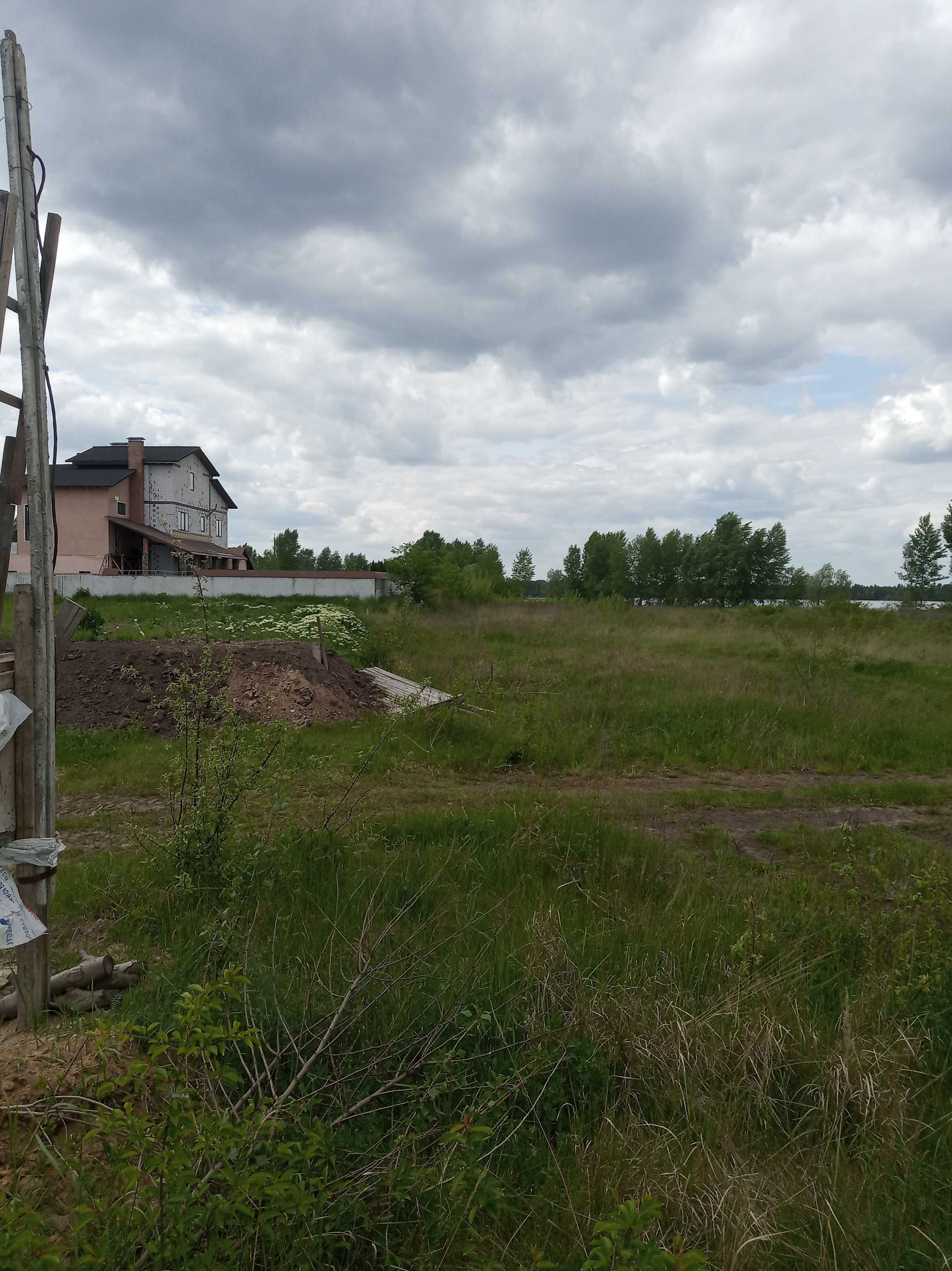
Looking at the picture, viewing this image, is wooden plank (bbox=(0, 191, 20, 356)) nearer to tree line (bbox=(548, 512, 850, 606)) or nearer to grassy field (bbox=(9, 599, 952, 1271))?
grassy field (bbox=(9, 599, 952, 1271))

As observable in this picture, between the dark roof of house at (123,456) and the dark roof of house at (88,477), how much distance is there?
920 millimetres

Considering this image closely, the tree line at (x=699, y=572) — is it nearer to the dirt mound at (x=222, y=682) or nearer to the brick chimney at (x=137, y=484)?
the brick chimney at (x=137, y=484)

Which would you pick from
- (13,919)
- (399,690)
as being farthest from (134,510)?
(13,919)

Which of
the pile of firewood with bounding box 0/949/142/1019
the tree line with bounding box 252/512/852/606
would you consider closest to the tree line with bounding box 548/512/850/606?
the tree line with bounding box 252/512/852/606

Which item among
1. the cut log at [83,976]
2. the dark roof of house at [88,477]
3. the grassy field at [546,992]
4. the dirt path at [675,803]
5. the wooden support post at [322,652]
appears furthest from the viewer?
the dark roof of house at [88,477]

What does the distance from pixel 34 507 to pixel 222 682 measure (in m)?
8.55

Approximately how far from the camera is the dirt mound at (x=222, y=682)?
11242mm

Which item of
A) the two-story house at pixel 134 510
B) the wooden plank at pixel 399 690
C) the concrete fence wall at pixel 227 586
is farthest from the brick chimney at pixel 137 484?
the wooden plank at pixel 399 690

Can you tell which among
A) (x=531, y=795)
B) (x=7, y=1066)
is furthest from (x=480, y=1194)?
(x=531, y=795)

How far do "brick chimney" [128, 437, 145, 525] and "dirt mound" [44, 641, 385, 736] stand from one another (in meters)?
30.7

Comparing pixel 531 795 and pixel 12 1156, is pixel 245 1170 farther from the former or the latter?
pixel 531 795

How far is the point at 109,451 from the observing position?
44.0 m

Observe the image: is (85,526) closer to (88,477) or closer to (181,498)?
(88,477)

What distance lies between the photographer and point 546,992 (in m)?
3.79
